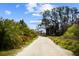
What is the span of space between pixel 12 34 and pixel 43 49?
1.18ft

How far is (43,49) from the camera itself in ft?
13.3

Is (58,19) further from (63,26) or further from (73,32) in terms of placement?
(73,32)

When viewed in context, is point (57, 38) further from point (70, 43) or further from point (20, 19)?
point (20, 19)

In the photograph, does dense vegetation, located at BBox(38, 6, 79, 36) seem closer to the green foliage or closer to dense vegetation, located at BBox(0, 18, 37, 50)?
the green foliage

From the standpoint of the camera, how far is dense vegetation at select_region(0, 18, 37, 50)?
404cm

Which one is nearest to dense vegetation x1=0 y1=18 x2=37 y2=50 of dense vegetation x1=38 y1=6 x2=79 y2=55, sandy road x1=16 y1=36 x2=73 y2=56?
sandy road x1=16 y1=36 x2=73 y2=56

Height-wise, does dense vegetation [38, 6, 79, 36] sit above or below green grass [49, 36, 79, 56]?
above

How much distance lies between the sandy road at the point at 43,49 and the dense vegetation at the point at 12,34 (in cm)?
8

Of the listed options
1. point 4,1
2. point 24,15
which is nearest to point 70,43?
point 24,15

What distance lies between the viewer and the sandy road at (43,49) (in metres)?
4.02

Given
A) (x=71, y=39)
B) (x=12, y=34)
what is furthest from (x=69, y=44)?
(x=12, y=34)

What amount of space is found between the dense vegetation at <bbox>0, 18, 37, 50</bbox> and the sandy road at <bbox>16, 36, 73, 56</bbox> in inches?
3.3

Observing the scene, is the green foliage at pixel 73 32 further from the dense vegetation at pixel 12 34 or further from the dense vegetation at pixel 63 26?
the dense vegetation at pixel 12 34

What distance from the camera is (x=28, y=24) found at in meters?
4.06
